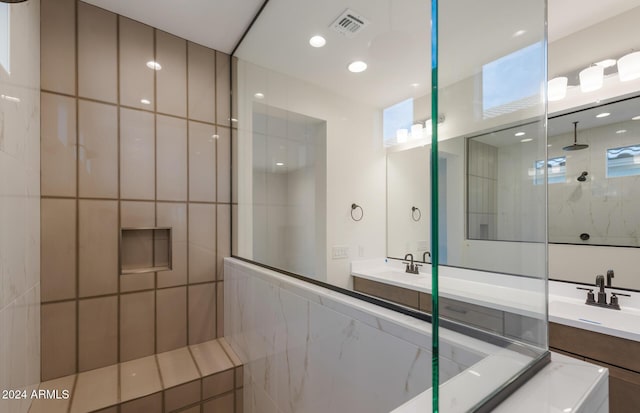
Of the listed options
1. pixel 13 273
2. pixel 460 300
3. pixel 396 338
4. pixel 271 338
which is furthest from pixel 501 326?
pixel 13 273

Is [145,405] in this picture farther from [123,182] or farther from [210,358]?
[123,182]

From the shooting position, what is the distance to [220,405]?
5.15 ft

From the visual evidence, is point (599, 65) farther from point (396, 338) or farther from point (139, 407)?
point (139, 407)

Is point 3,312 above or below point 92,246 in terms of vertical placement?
below

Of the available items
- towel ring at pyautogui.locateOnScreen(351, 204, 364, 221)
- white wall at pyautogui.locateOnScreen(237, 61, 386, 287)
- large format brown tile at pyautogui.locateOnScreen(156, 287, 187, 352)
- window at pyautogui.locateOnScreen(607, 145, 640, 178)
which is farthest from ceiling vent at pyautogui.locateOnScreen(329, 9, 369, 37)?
large format brown tile at pyautogui.locateOnScreen(156, 287, 187, 352)

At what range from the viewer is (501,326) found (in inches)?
24.5

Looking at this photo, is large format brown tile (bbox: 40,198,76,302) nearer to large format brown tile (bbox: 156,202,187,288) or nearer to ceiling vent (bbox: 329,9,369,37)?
large format brown tile (bbox: 156,202,187,288)

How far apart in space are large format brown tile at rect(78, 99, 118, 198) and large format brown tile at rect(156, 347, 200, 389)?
3.45 ft

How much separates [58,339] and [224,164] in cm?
137

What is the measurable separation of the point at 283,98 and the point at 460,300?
1.72m

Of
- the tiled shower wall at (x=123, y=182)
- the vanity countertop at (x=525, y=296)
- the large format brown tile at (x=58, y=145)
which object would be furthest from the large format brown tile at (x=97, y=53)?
the vanity countertop at (x=525, y=296)

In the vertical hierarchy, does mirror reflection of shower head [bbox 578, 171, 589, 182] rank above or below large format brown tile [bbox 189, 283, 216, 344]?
above

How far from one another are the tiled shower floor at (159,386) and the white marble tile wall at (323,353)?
144 millimetres

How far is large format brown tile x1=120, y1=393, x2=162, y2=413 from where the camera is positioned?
131 cm
